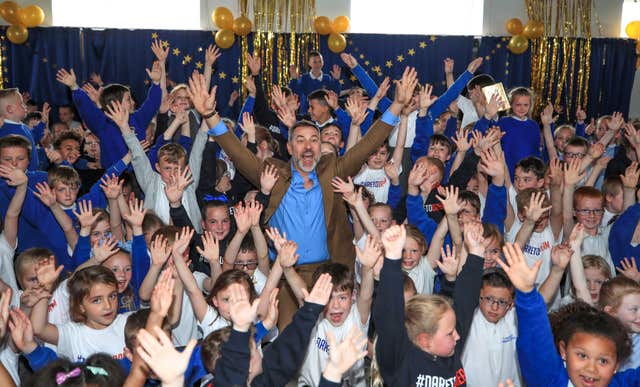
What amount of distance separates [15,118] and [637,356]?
5377mm

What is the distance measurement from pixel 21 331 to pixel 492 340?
238 cm

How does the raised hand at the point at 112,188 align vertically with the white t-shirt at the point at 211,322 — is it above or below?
above

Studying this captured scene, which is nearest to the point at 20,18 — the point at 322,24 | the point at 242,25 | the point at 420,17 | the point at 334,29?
the point at 242,25

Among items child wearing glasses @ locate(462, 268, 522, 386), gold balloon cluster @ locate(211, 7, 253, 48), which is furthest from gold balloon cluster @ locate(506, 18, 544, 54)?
child wearing glasses @ locate(462, 268, 522, 386)

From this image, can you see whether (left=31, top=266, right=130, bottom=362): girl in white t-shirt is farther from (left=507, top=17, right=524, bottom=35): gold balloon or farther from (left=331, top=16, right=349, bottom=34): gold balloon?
(left=507, top=17, right=524, bottom=35): gold balloon

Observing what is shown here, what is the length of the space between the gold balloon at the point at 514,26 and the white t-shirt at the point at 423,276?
7925 mm

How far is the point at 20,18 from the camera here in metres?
9.74

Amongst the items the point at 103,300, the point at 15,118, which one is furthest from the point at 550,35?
the point at 103,300

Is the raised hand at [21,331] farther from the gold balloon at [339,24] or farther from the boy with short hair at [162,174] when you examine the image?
the gold balloon at [339,24]

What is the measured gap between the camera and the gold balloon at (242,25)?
1032 centimetres

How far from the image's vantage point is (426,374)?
9.20ft

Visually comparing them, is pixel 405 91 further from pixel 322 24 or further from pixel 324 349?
pixel 322 24

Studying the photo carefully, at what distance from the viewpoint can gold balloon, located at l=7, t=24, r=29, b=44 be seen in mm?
9797

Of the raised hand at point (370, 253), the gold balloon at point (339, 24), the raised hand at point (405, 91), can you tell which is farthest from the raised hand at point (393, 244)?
the gold balloon at point (339, 24)
